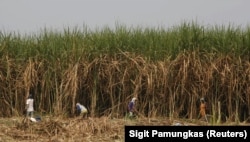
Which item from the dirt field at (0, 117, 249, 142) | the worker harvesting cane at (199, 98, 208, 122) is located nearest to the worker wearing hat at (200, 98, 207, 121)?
the worker harvesting cane at (199, 98, 208, 122)

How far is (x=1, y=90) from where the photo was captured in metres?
10.4

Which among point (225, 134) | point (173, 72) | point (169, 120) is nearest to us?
point (225, 134)

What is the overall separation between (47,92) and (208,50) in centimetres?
320

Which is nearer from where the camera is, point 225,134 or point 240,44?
point 225,134

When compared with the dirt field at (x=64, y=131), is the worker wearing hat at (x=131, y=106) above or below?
above

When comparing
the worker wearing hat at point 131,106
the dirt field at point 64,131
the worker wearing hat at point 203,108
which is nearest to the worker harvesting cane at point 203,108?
the worker wearing hat at point 203,108

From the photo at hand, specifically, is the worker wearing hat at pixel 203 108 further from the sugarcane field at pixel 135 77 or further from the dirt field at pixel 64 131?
the dirt field at pixel 64 131

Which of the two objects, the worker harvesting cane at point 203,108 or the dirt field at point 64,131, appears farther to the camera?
the worker harvesting cane at point 203,108

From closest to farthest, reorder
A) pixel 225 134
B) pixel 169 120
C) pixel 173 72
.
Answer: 1. pixel 225 134
2. pixel 169 120
3. pixel 173 72

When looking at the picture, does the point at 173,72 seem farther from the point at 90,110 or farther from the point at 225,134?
the point at 225,134

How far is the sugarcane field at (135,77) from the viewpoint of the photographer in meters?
9.78

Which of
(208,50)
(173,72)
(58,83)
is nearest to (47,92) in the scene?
(58,83)

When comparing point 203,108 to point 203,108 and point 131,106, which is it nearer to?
point 203,108

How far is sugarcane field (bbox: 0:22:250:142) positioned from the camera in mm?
9781
